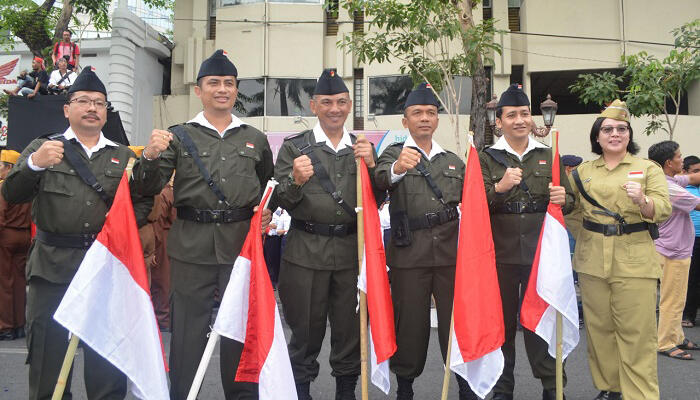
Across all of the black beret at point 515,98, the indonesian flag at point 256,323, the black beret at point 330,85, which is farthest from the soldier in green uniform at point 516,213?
the indonesian flag at point 256,323

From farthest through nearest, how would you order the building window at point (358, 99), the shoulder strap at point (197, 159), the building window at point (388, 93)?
the building window at point (358, 99) → the building window at point (388, 93) → the shoulder strap at point (197, 159)

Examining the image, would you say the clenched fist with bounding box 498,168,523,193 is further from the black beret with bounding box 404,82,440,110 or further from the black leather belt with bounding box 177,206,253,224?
the black leather belt with bounding box 177,206,253,224

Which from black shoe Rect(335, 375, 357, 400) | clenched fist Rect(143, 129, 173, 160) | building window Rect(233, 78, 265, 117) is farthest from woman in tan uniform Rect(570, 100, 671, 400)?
building window Rect(233, 78, 265, 117)

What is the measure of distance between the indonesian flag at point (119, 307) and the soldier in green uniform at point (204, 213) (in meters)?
0.24

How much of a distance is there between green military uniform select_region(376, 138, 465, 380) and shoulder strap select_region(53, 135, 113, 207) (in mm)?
1857

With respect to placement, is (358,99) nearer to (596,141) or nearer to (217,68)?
(596,141)

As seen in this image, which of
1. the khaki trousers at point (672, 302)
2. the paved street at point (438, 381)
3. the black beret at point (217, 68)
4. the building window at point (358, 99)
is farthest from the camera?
the building window at point (358, 99)

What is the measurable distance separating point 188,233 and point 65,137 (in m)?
1.04

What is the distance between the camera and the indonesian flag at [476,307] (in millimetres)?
3490

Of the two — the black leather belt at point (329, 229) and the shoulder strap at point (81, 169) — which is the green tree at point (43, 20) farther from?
the black leather belt at point (329, 229)

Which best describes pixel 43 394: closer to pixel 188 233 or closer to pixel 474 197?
pixel 188 233

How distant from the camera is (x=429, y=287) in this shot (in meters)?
3.98

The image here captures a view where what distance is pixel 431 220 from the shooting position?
3943 mm

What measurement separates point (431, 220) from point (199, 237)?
63.6 inches
